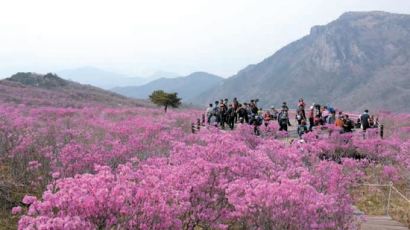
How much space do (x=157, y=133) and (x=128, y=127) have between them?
1203 millimetres

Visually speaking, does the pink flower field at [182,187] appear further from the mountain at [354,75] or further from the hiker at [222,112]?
the mountain at [354,75]

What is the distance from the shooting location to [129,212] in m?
5.48

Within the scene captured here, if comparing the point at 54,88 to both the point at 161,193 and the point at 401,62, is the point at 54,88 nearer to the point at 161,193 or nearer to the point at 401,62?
the point at 161,193

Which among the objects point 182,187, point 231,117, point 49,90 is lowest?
point 182,187

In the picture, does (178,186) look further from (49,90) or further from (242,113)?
(49,90)

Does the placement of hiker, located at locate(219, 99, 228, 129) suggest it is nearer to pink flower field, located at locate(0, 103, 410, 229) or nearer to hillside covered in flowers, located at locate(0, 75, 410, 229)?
hillside covered in flowers, located at locate(0, 75, 410, 229)

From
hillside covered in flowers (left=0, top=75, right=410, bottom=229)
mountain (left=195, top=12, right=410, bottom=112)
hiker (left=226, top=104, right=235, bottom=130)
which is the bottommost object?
hillside covered in flowers (left=0, top=75, right=410, bottom=229)

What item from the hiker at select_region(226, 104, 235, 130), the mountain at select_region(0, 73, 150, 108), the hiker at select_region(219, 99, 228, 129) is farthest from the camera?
the mountain at select_region(0, 73, 150, 108)

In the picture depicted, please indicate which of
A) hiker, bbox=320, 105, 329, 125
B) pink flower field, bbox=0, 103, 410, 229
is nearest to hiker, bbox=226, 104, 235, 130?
hiker, bbox=320, 105, 329, 125

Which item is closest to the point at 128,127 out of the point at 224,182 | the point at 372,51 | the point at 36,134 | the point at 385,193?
the point at 36,134

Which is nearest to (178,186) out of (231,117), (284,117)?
(284,117)

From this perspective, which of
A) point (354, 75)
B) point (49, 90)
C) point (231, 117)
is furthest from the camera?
point (354, 75)

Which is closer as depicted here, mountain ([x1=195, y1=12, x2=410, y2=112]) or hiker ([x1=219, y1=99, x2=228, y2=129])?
hiker ([x1=219, y1=99, x2=228, y2=129])


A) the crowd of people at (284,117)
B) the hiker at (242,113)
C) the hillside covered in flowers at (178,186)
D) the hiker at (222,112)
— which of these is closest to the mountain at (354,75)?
the crowd of people at (284,117)
